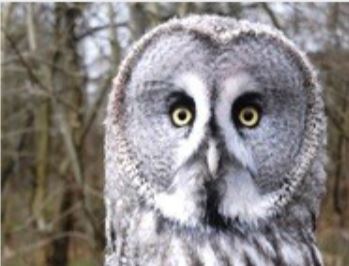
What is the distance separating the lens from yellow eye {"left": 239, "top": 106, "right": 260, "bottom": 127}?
2.17 metres

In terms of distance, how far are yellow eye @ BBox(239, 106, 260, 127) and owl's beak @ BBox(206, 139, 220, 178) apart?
9 centimetres

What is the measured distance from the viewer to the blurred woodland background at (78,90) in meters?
4.85

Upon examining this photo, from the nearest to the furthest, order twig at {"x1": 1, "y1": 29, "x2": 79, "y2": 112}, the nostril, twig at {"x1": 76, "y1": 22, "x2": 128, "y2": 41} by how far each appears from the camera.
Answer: the nostril, twig at {"x1": 1, "y1": 29, "x2": 79, "y2": 112}, twig at {"x1": 76, "y1": 22, "x2": 128, "y2": 41}

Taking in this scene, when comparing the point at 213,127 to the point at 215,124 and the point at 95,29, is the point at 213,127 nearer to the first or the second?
the point at 215,124

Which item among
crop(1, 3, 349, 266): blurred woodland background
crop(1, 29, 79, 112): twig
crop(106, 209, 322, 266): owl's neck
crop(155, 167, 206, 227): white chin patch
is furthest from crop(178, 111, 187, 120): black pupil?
crop(1, 29, 79, 112): twig

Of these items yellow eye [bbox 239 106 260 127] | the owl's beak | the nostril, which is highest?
yellow eye [bbox 239 106 260 127]

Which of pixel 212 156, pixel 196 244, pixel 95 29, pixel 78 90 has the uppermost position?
pixel 95 29

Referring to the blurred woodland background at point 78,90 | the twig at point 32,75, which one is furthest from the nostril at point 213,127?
the twig at point 32,75

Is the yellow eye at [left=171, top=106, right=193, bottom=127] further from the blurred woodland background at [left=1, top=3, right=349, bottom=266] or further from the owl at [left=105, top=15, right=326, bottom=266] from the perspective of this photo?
the blurred woodland background at [left=1, top=3, right=349, bottom=266]

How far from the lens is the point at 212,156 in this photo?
6.98ft

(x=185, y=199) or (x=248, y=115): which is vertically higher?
(x=248, y=115)

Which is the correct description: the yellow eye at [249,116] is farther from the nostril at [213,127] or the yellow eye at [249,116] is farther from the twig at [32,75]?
the twig at [32,75]

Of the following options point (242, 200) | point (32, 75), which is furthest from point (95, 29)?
point (242, 200)

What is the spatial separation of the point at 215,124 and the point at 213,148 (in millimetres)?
46
